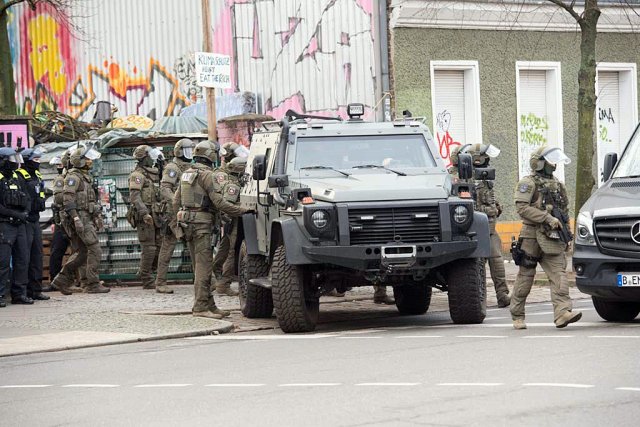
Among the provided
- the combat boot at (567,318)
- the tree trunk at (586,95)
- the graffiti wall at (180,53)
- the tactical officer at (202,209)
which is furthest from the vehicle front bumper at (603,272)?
the graffiti wall at (180,53)

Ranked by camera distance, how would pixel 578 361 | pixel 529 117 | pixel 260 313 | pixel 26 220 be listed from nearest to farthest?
pixel 578 361, pixel 260 313, pixel 26 220, pixel 529 117

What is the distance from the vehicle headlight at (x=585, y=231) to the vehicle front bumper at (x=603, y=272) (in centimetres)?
6

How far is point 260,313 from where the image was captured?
1608 centimetres

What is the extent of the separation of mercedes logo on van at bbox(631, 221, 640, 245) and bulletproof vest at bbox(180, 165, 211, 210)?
16.7 ft

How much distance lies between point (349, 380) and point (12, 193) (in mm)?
9192

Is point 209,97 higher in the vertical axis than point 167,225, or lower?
higher

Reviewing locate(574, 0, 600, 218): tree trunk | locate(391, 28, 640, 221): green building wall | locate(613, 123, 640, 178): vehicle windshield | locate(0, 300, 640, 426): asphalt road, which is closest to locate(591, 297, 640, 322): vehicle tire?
locate(0, 300, 640, 426): asphalt road

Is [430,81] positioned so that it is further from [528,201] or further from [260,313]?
[528,201]

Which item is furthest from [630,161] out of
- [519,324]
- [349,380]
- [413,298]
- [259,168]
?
[349,380]

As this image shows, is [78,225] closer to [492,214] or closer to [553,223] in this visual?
[492,214]

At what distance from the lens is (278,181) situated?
14.2m

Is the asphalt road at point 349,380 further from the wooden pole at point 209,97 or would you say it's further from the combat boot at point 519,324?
the wooden pole at point 209,97

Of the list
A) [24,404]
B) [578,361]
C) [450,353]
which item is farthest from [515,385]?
[24,404]

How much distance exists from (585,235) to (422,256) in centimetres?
157
